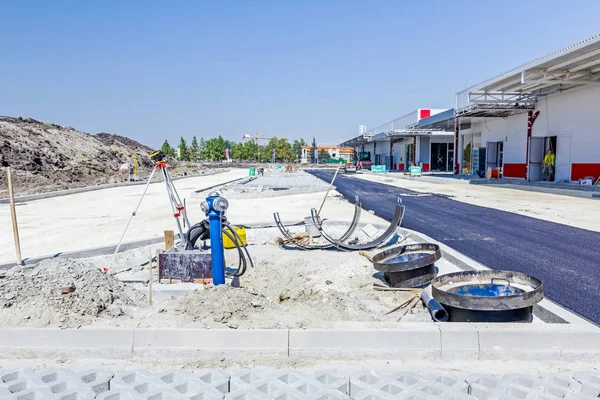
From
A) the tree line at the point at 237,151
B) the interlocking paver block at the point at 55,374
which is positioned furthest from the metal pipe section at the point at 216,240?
the tree line at the point at 237,151

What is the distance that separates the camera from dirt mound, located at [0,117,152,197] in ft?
85.0

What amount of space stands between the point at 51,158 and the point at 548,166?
114ft

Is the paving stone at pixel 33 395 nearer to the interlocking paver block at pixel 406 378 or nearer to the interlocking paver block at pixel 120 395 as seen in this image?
the interlocking paver block at pixel 120 395

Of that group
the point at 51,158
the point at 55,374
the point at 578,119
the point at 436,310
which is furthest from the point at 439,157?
the point at 55,374

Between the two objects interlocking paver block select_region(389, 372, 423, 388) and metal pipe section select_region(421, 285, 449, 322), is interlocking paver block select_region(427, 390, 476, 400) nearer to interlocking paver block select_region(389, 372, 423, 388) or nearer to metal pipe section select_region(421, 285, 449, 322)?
interlocking paver block select_region(389, 372, 423, 388)

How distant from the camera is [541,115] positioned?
24703 mm

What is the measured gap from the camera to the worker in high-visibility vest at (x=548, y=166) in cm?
2392

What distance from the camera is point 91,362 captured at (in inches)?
146

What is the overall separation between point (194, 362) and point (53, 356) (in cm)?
128

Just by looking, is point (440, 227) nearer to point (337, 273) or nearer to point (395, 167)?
point (337, 273)

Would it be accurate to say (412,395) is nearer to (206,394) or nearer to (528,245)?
(206,394)

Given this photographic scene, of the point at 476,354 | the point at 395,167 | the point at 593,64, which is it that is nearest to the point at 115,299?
the point at 476,354

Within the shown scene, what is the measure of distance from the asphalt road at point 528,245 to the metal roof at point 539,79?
7.67 m

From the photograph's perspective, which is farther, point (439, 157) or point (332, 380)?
point (439, 157)
